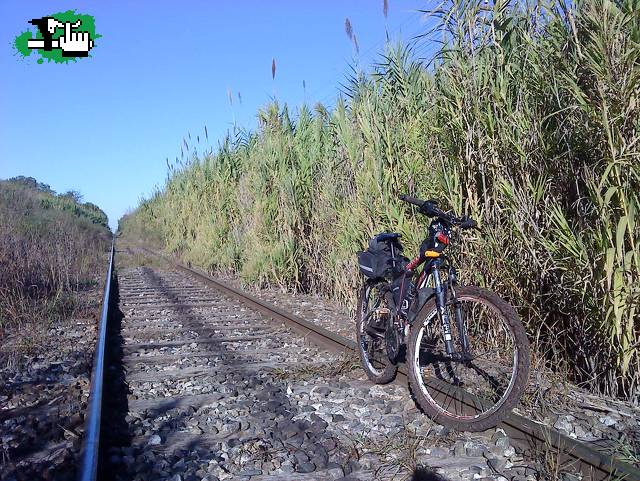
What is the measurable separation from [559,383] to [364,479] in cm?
189

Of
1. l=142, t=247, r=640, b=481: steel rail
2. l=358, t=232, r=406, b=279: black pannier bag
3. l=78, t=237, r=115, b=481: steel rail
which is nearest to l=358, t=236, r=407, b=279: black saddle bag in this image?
l=358, t=232, r=406, b=279: black pannier bag

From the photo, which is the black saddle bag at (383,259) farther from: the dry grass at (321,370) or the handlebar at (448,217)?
the dry grass at (321,370)

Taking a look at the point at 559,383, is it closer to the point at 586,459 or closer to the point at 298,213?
the point at 586,459

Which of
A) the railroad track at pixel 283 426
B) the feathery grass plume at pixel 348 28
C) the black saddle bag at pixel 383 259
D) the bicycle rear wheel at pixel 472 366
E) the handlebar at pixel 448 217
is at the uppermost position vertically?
the feathery grass plume at pixel 348 28

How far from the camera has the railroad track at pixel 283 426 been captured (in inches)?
120

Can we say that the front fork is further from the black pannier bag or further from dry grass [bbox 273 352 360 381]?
dry grass [bbox 273 352 360 381]

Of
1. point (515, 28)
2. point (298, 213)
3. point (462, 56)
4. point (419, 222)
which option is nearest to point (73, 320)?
point (298, 213)

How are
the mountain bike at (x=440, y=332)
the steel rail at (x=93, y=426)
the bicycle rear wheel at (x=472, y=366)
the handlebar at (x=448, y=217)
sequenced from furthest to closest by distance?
1. the handlebar at (x=448, y=217)
2. the mountain bike at (x=440, y=332)
3. the bicycle rear wheel at (x=472, y=366)
4. the steel rail at (x=93, y=426)

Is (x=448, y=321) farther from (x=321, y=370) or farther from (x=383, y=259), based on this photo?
(x=321, y=370)

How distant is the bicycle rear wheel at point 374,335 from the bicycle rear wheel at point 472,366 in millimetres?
337

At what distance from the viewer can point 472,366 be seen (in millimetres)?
4398

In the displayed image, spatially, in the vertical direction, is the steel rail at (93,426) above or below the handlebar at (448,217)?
below

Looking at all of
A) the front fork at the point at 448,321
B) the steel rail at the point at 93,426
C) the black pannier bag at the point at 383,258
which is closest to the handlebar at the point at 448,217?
the front fork at the point at 448,321

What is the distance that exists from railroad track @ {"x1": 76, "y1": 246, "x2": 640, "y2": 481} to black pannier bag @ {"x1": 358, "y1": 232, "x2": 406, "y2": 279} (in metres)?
0.86
